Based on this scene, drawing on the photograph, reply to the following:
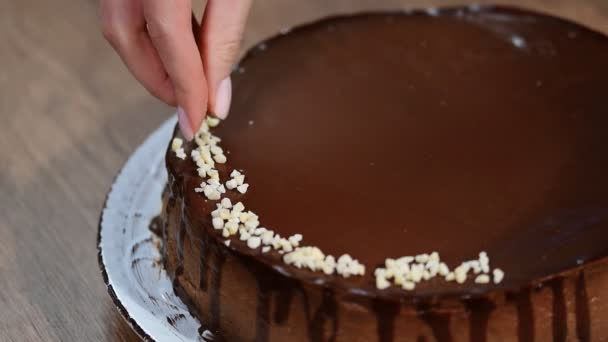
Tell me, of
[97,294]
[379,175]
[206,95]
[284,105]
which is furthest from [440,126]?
[97,294]

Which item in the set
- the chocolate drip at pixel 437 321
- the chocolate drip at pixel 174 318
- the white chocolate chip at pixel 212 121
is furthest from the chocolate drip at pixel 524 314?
the white chocolate chip at pixel 212 121

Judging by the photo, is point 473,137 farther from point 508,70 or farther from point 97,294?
point 97,294

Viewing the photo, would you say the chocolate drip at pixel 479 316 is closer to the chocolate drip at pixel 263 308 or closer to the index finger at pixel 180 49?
the chocolate drip at pixel 263 308

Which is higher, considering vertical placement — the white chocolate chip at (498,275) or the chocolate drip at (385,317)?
the white chocolate chip at (498,275)

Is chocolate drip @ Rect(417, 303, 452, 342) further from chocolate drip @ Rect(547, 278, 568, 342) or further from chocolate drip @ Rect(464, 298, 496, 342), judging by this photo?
chocolate drip @ Rect(547, 278, 568, 342)

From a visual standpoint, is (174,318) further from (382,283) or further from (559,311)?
(559,311)

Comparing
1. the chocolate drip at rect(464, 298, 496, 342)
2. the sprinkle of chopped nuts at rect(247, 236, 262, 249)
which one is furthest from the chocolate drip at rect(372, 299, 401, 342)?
the sprinkle of chopped nuts at rect(247, 236, 262, 249)
